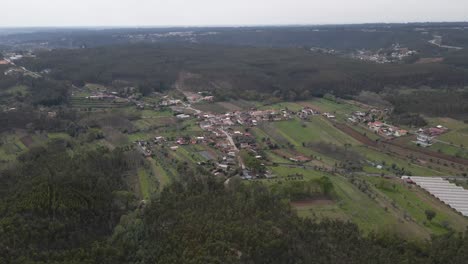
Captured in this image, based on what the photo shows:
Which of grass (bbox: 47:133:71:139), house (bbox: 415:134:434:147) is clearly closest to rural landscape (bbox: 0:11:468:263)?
house (bbox: 415:134:434:147)

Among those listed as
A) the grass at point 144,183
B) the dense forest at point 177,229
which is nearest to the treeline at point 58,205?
the dense forest at point 177,229

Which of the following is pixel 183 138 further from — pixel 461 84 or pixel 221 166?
pixel 461 84

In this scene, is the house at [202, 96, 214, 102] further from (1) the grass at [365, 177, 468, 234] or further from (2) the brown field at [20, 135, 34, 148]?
(1) the grass at [365, 177, 468, 234]

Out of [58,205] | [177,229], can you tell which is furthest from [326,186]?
[58,205]

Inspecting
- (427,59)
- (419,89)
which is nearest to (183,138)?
(419,89)

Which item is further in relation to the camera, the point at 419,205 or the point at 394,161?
the point at 394,161

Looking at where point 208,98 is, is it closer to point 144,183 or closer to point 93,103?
point 93,103
